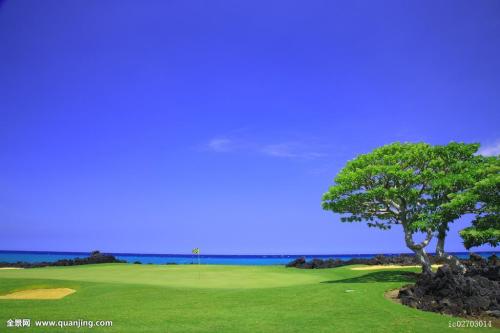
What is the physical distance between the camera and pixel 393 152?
1096 inches

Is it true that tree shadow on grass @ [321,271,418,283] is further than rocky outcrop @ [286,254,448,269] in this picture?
No

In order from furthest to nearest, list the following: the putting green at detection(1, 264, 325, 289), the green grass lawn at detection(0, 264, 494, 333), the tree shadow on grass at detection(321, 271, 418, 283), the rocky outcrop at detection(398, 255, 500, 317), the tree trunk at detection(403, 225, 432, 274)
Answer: the putting green at detection(1, 264, 325, 289), the tree shadow on grass at detection(321, 271, 418, 283), the tree trunk at detection(403, 225, 432, 274), the rocky outcrop at detection(398, 255, 500, 317), the green grass lawn at detection(0, 264, 494, 333)

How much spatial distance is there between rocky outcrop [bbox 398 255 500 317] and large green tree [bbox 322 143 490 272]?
555 cm

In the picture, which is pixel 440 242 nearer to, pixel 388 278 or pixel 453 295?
pixel 388 278

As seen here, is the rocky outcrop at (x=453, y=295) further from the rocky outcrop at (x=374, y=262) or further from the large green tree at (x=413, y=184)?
the rocky outcrop at (x=374, y=262)

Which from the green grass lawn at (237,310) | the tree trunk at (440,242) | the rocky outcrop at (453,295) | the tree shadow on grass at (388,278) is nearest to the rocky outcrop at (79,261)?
the green grass lawn at (237,310)

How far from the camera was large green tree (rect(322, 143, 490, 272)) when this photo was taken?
2527 cm

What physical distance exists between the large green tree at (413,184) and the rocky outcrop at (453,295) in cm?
555

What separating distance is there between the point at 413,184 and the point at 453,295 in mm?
10197

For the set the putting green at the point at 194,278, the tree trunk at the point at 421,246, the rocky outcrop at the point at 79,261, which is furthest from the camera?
the rocky outcrop at the point at 79,261

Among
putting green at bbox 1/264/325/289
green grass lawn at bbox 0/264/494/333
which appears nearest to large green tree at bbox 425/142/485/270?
green grass lawn at bbox 0/264/494/333

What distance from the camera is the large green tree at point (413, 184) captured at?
→ 2527 cm

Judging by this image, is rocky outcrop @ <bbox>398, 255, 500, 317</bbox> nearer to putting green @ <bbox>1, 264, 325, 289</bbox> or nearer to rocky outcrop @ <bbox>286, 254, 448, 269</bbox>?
putting green @ <bbox>1, 264, 325, 289</bbox>

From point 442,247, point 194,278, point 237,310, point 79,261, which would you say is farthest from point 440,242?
point 79,261
